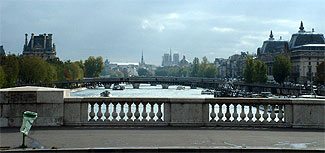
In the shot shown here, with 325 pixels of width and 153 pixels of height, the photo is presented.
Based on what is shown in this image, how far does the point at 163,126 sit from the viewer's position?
622 inches

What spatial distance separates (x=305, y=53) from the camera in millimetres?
144750

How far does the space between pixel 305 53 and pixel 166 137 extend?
137651 millimetres

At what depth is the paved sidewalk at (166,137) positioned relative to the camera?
12.4m

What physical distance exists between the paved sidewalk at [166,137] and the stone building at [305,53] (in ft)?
418

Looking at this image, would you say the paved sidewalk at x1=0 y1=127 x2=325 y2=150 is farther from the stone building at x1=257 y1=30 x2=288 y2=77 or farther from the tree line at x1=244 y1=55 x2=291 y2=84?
the stone building at x1=257 y1=30 x2=288 y2=77

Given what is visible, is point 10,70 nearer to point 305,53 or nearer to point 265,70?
point 265,70

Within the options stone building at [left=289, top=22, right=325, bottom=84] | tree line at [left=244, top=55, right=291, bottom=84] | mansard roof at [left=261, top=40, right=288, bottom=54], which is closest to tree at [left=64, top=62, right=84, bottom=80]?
tree line at [left=244, top=55, right=291, bottom=84]

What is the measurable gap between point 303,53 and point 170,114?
135809mm

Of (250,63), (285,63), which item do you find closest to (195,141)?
(285,63)

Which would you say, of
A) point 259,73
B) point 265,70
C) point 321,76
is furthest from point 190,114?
point 265,70

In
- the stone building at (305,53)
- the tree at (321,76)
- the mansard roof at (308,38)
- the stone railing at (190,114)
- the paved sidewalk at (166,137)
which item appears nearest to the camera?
the paved sidewalk at (166,137)

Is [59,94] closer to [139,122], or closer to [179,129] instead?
[139,122]

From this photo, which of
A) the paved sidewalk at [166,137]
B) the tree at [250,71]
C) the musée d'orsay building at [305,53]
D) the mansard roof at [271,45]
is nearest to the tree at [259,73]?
the tree at [250,71]

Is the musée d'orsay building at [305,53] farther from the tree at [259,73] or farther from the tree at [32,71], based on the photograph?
the tree at [32,71]
